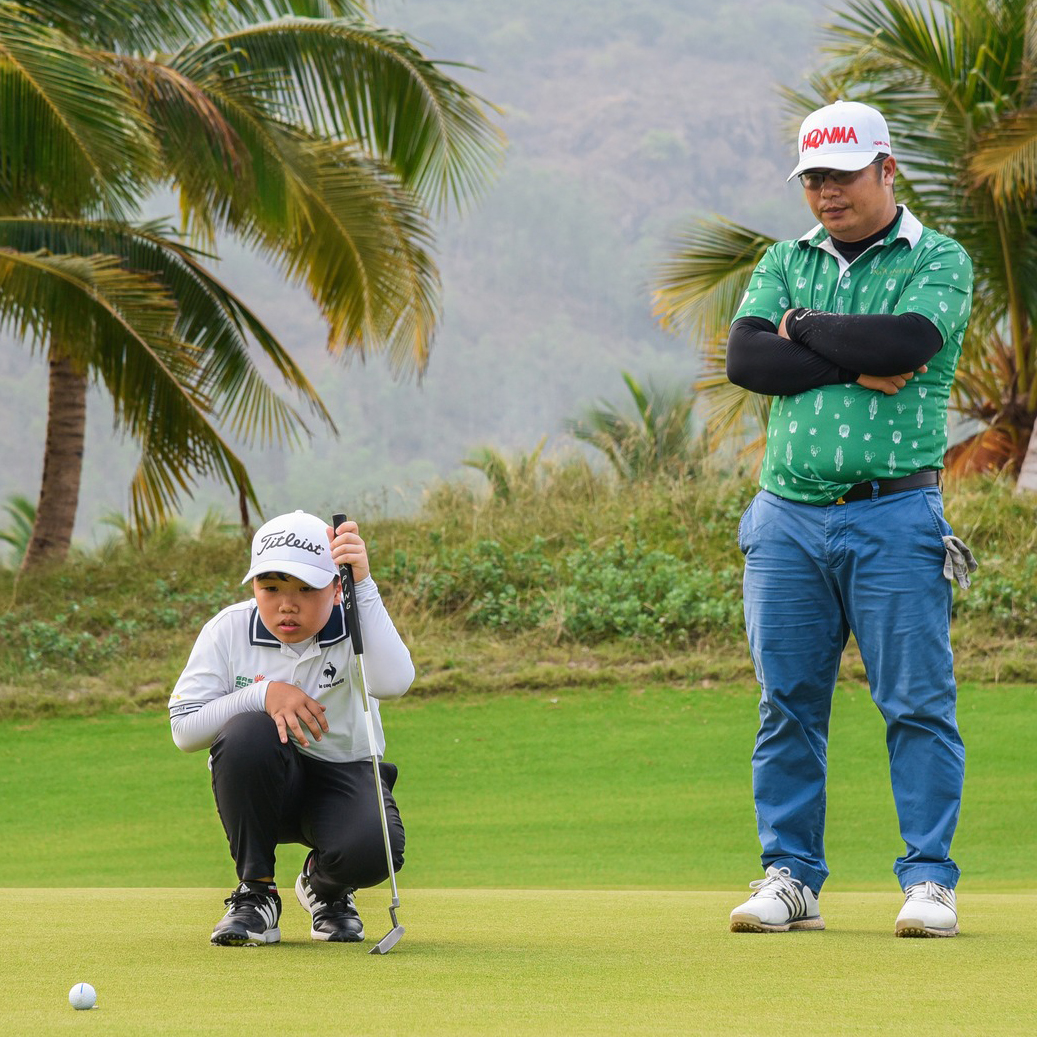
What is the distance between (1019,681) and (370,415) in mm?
100667

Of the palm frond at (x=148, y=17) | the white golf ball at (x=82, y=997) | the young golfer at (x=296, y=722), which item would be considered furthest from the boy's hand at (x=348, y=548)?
the palm frond at (x=148, y=17)

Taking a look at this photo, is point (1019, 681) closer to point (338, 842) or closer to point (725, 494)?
point (725, 494)

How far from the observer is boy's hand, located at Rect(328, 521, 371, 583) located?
3.82 meters

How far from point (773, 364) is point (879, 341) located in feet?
1.00

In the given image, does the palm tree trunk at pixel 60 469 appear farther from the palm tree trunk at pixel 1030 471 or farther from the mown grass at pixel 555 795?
the palm tree trunk at pixel 1030 471

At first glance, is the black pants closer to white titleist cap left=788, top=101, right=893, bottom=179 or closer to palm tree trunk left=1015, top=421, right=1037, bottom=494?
white titleist cap left=788, top=101, right=893, bottom=179

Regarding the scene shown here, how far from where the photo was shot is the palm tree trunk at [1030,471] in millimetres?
14509

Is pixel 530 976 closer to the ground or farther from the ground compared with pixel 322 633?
closer to the ground

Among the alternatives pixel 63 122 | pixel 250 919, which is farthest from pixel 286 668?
pixel 63 122

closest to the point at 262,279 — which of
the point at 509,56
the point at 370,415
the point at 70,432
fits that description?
the point at 370,415

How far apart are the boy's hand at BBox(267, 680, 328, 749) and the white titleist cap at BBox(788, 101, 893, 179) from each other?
1893mm

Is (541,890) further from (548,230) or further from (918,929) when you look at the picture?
(548,230)

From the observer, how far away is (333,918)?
4066 mm

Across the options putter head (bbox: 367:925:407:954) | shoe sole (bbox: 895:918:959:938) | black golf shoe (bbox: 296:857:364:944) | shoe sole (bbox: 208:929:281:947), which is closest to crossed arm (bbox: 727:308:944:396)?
shoe sole (bbox: 895:918:959:938)
